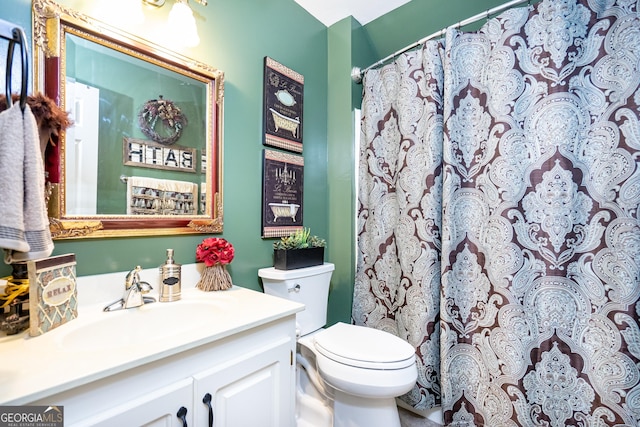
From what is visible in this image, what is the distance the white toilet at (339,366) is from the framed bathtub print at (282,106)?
0.72 metres

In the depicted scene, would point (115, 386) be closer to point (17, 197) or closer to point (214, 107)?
point (17, 197)

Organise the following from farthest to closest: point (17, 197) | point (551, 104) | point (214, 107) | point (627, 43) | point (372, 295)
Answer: point (372, 295)
point (214, 107)
point (551, 104)
point (627, 43)
point (17, 197)

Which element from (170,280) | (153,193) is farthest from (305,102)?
(170,280)

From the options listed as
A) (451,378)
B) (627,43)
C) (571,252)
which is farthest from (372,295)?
A: (627,43)

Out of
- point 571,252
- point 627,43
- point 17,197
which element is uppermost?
point 627,43

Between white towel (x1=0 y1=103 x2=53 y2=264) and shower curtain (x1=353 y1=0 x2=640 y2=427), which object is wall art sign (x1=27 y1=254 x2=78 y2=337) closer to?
white towel (x1=0 y1=103 x2=53 y2=264)

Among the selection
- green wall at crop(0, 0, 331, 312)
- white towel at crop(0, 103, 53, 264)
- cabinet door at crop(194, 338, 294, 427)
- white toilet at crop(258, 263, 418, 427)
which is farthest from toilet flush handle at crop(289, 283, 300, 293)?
white towel at crop(0, 103, 53, 264)

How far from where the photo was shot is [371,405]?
1.20m

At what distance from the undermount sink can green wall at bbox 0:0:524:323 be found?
0.65 feet

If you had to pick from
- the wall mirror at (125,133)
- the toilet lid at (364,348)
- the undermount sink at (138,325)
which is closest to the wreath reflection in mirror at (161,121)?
the wall mirror at (125,133)

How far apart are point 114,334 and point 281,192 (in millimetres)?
967

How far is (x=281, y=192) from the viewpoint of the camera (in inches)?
63.4

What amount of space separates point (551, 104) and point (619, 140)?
0.27 m

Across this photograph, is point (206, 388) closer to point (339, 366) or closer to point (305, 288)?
point (339, 366)
